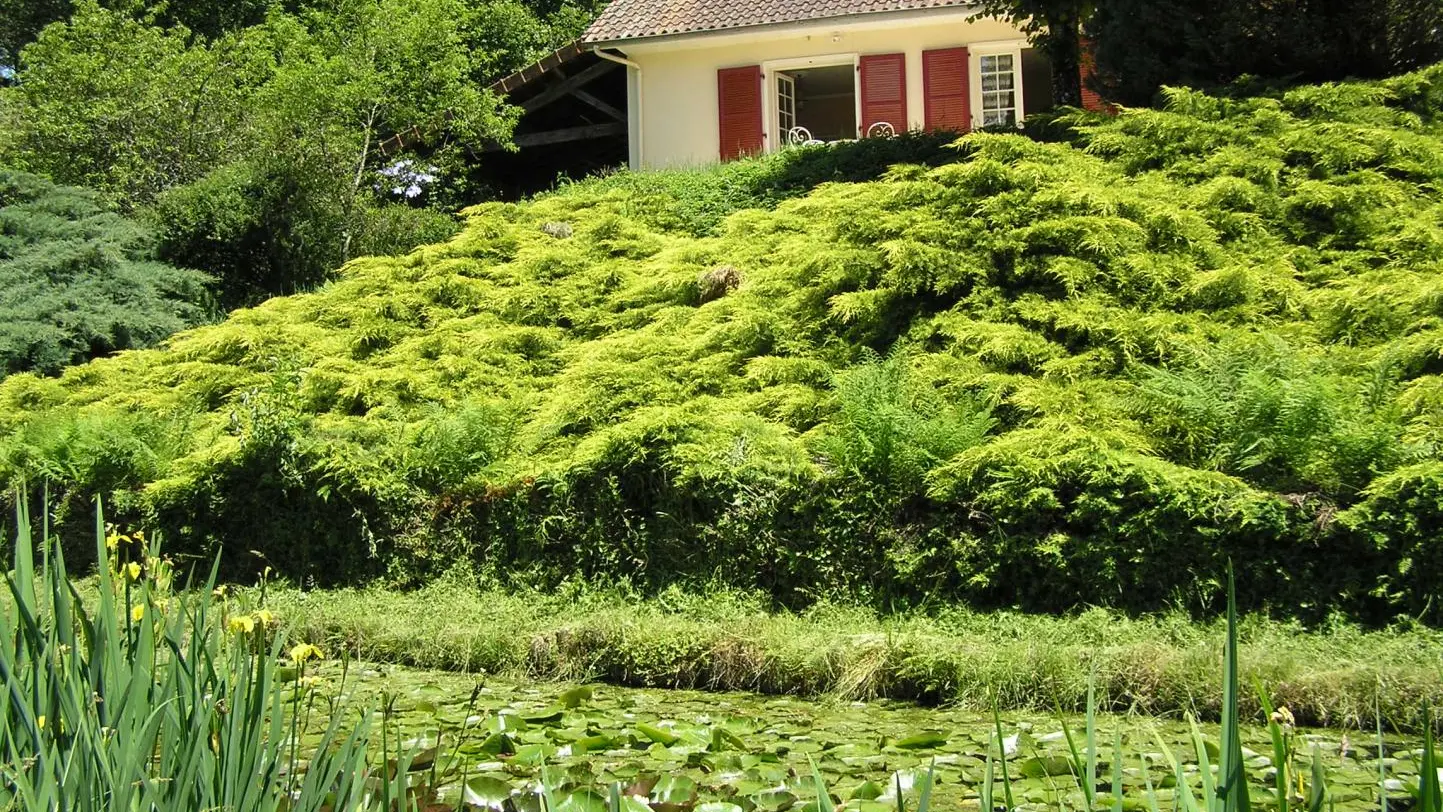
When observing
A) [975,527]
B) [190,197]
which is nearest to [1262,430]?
[975,527]

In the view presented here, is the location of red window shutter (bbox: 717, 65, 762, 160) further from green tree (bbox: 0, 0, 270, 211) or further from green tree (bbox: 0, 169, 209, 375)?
green tree (bbox: 0, 169, 209, 375)

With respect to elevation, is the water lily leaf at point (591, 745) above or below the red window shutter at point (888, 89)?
below

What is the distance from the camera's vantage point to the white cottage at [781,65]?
18484mm

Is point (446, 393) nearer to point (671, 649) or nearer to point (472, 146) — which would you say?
point (671, 649)

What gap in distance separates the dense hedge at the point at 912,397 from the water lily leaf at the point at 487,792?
3.06 m

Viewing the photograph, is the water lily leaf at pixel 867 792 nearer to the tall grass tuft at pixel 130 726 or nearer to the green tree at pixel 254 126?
the tall grass tuft at pixel 130 726

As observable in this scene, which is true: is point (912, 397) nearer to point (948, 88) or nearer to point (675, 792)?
point (675, 792)

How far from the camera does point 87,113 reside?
1800 cm

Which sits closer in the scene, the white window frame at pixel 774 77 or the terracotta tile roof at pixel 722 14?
the terracotta tile roof at pixel 722 14

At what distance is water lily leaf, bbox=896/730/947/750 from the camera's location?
4816 mm

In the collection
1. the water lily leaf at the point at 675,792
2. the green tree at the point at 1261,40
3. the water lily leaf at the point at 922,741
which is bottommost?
the water lily leaf at the point at 922,741

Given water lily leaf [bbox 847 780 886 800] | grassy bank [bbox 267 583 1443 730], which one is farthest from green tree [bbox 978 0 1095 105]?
water lily leaf [bbox 847 780 886 800]

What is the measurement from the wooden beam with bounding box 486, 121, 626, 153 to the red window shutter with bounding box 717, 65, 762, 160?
2103 millimetres

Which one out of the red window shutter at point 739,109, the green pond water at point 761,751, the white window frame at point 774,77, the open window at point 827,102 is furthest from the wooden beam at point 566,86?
the green pond water at point 761,751
